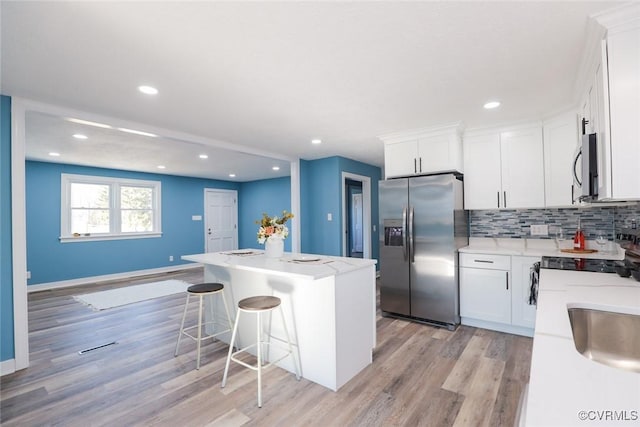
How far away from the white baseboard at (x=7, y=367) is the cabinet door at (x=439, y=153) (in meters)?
4.34

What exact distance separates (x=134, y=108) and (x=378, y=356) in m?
3.20

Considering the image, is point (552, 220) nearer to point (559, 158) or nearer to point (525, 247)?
point (525, 247)

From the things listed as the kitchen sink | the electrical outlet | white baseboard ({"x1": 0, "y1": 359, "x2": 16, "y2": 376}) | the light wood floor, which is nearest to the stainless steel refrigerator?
the light wood floor

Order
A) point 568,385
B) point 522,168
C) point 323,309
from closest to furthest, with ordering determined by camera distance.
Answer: point 568,385 → point 323,309 → point 522,168

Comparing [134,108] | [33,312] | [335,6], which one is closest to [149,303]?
[33,312]

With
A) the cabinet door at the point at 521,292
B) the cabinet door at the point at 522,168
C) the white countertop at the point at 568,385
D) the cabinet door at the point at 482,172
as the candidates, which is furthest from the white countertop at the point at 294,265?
the cabinet door at the point at 522,168

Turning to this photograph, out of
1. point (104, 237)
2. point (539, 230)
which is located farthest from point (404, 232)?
point (104, 237)

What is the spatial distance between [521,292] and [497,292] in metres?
0.22

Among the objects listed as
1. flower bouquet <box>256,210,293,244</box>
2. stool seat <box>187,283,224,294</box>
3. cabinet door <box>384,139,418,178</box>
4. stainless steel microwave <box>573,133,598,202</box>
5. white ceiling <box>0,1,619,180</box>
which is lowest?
stool seat <box>187,283,224,294</box>

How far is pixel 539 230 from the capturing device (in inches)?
136

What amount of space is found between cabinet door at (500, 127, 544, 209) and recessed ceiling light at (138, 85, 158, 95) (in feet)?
11.7

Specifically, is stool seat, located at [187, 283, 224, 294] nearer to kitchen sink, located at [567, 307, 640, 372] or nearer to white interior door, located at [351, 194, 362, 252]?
kitchen sink, located at [567, 307, 640, 372]

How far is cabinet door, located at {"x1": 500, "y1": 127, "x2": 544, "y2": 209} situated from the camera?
323 centimetres

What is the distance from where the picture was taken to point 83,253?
18.7ft
